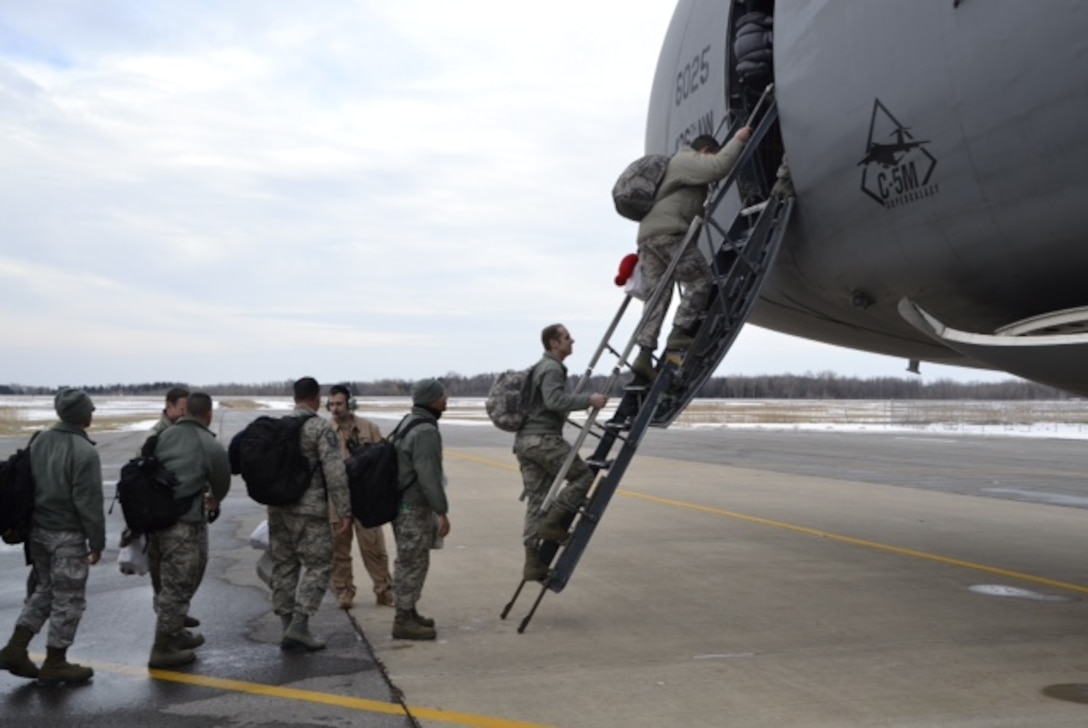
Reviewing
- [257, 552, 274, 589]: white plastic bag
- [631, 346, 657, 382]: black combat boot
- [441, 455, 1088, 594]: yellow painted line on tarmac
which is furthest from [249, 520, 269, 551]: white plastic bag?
[441, 455, 1088, 594]: yellow painted line on tarmac

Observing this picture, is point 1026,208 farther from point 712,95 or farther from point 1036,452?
point 1036,452

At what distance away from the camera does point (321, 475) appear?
23.3 ft

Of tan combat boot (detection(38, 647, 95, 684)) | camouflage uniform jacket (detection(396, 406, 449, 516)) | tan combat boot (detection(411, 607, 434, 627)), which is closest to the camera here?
tan combat boot (detection(38, 647, 95, 684))

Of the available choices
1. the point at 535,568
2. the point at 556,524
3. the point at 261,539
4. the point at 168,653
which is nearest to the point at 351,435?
the point at 261,539

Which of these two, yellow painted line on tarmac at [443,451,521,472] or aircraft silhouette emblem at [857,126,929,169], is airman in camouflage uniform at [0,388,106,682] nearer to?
aircraft silhouette emblem at [857,126,929,169]

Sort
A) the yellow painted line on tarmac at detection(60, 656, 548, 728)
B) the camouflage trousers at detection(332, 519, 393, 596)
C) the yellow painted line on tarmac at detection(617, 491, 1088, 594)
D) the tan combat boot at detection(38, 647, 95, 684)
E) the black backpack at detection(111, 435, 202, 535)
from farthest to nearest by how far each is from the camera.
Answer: the yellow painted line on tarmac at detection(617, 491, 1088, 594), the camouflage trousers at detection(332, 519, 393, 596), the black backpack at detection(111, 435, 202, 535), the tan combat boot at detection(38, 647, 95, 684), the yellow painted line on tarmac at detection(60, 656, 548, 728)

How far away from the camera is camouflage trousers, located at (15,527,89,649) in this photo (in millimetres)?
6375

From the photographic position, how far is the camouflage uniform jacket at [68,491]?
641 centimetres

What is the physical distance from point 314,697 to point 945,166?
14.4 feet

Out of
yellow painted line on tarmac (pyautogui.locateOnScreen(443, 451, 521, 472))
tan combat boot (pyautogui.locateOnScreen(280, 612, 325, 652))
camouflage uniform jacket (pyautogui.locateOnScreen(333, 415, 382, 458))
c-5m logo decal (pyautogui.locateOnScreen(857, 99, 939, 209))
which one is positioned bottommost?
tan combat boot (pyautogui.locateOnScreen(280, 612, 325, 652))

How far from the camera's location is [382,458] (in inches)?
289

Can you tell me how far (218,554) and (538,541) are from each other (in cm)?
514

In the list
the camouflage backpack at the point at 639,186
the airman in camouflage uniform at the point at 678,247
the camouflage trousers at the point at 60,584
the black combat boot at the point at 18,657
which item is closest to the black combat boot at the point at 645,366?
the airman in camouflage uniform at the point at 678,247

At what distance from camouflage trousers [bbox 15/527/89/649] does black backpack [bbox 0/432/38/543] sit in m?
0.08
